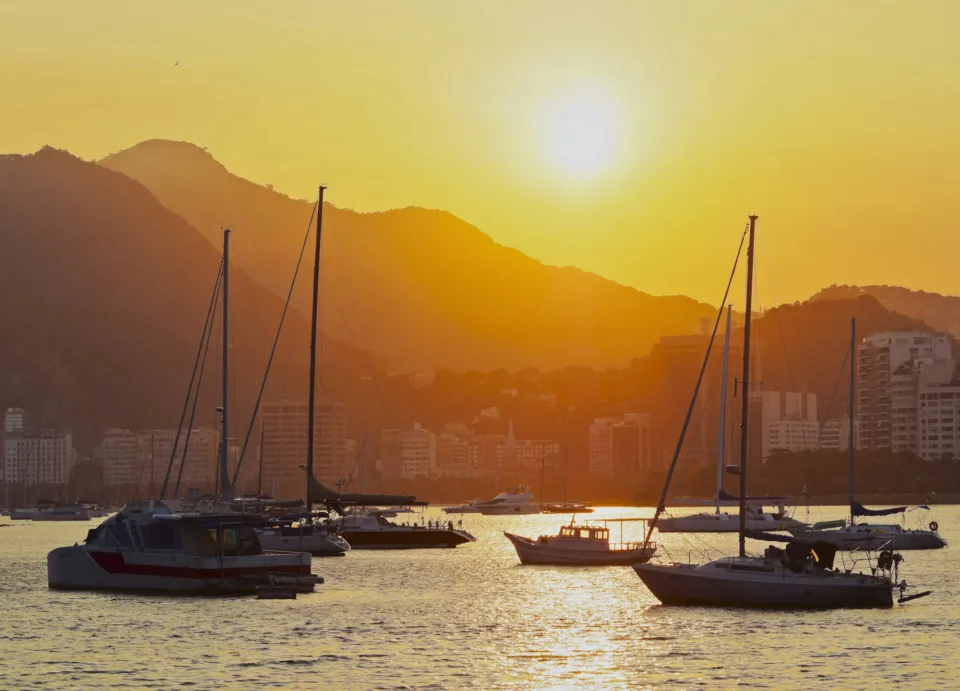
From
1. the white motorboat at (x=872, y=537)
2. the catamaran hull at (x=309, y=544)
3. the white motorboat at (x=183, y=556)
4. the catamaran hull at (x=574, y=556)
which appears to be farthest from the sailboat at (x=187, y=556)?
the white motorboat at (x=872, y=537)

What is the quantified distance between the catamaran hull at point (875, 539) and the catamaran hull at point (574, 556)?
9.83m

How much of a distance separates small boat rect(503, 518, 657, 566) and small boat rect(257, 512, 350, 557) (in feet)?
40.2

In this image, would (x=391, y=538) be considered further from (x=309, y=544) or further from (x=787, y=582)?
(x=787, y=582)

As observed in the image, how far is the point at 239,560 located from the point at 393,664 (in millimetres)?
20107

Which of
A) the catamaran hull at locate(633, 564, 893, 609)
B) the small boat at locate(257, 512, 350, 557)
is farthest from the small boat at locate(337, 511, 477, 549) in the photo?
the catamaran hull at locate(633, 564, 893, 609)

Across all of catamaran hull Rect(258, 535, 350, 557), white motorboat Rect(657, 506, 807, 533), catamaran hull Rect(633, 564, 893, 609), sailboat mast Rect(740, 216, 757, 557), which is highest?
sailboat mast Rect(740, 216, 757, 557)

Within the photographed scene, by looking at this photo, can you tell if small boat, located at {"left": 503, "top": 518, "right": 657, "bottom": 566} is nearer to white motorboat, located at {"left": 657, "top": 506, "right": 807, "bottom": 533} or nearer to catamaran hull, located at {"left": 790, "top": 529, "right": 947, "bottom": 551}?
catamaran hull, located at {"left": 790, "top": 529, "right": 947, "bottom": 551}

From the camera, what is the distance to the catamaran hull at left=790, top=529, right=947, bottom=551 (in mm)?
100494

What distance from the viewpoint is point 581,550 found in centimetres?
9356

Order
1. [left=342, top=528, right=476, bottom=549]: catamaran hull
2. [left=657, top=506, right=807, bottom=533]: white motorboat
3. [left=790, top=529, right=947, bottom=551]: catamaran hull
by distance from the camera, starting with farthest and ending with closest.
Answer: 1. [left=657, top=506, right=807, bottom=533]: white motorboat
2. [left=342, top=528, right=476, bottom=549]: catamaran hull
3. [left=790, top=529, right=947, bottom=551]: catamaran hull

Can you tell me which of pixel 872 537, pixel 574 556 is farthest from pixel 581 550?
pixel 872 537

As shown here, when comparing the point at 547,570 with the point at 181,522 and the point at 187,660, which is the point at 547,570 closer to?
the point at 181,522

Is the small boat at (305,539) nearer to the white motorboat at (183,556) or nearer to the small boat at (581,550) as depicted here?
the small boat at (581,550)

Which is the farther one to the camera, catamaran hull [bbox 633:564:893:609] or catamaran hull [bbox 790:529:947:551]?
catamaran hull [bbox 790:529:947:551]
